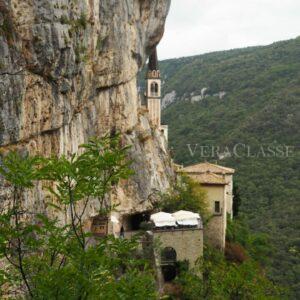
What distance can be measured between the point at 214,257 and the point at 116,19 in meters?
13.8

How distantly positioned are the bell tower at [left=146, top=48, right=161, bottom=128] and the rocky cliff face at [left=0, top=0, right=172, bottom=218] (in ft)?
42.0

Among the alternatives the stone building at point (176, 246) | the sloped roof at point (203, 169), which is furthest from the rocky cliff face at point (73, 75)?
the sloped roof at point (203, 169)

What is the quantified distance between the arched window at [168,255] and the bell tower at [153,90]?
19.7 m

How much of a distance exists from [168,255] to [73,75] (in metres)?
11.8

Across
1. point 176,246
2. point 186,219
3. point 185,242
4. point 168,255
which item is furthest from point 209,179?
point 168,255

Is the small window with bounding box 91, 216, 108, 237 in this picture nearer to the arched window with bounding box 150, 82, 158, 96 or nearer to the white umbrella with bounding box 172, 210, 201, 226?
the white umbrella with bounding box 172, 210, 201, 226

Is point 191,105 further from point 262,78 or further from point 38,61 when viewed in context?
point 38,61

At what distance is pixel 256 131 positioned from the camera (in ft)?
278

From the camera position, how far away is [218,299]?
861 inches

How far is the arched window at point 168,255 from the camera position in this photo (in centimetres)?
2961

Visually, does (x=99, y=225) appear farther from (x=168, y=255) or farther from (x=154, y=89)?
(x=154, y=89)

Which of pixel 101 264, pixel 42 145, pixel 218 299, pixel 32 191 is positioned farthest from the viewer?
pixel 218 299

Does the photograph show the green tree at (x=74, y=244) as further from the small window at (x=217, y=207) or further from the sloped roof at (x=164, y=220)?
the small window at (x=217, y=207)

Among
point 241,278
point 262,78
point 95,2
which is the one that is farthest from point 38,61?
point 262,78
